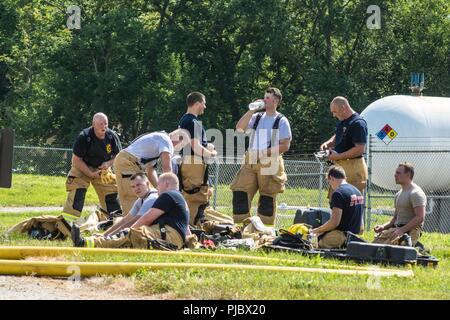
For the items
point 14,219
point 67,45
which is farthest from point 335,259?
point 67,45

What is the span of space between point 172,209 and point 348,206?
2.06m

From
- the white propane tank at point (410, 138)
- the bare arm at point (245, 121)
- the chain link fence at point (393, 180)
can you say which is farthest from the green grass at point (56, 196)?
the bare arm at point (245, 121)

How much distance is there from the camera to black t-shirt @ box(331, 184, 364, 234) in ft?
38.0

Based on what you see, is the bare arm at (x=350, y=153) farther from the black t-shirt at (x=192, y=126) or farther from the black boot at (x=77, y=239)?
the black boot at (x=77, y=239)

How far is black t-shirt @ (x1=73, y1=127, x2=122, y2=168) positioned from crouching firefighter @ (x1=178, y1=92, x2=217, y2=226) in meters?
1.05

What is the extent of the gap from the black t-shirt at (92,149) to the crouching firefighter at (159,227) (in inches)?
113

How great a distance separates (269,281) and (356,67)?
99.7ft

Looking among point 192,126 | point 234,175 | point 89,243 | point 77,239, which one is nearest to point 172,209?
point 89,243

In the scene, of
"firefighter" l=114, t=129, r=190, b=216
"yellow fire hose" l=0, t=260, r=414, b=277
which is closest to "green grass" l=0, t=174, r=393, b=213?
"firefighter" l=114, t=129, r=190, b=216

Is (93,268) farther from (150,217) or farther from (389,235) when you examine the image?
(389,235)

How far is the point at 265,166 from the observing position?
13617mm

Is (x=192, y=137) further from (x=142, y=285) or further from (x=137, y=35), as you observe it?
(x=137, y=35)

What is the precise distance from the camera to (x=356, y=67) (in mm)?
38656
